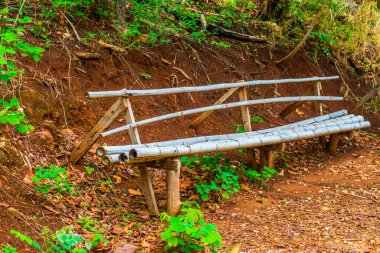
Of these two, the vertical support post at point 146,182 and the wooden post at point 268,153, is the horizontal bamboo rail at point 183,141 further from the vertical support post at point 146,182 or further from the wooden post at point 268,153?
the wooden post at point 268,153

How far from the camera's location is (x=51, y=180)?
15.9 feet

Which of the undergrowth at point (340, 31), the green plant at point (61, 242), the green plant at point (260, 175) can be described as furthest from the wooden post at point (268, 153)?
the undergrowth at point (340, 31)

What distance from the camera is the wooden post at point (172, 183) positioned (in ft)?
15.9

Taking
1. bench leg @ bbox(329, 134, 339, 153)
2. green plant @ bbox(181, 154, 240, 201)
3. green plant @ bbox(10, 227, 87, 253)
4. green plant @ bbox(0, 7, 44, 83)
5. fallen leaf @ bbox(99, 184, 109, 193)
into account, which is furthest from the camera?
bench leg @ bbox(329, 134, 339, 153)

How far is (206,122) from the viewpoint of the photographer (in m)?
7.44

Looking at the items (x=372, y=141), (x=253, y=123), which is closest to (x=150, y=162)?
(x=253, y=123)

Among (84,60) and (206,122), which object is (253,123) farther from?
(84,60)

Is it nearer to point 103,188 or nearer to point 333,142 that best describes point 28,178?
point 103,188

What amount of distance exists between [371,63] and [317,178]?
5.15 m

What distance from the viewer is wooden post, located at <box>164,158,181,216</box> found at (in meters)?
4.83

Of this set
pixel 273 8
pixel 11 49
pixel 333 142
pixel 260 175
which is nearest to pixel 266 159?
pixel 260 175

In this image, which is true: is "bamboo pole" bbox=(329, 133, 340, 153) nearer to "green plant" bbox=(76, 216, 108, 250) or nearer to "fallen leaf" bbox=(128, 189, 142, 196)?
"fallen leaf" bbox=(128, 189, 142, 196)

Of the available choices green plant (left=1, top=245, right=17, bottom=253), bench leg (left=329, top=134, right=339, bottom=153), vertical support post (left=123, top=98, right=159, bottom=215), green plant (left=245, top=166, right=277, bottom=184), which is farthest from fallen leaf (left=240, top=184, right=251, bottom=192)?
green plant (left=1, top=245, right=17, bottom=253)

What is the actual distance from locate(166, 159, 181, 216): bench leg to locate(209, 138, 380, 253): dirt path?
485 millimetres
